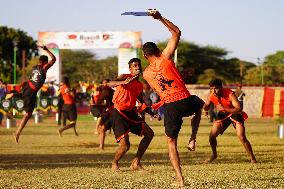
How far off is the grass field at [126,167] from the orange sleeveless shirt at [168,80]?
1211 millimetres

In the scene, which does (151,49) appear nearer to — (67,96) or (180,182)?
(180,182)

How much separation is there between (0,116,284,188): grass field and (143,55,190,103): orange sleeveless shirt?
1211mm

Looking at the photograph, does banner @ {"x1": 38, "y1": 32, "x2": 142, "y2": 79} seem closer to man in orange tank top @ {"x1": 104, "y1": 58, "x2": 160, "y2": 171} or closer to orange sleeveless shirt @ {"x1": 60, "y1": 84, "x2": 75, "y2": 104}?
orange sleeveless shirt @ {"x1": 60, "y1": 84, "x2": 75, "y2": 104}

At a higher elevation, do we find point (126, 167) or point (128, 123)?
point (128, 123)

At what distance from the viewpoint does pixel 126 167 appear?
13656mm

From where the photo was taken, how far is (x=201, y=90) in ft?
177

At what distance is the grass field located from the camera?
33.6 ft

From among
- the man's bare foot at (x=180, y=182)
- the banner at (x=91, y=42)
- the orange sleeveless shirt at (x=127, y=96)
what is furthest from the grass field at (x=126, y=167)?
the banner at (x=91, y=42)

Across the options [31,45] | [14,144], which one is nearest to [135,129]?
[14,144]

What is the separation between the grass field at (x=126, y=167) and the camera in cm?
1024

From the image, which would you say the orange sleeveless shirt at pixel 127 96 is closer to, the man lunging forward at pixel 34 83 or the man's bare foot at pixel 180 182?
the man's bare foot at pixel 180 182

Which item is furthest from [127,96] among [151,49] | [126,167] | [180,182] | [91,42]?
[91,42]

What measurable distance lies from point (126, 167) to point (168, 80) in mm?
4129

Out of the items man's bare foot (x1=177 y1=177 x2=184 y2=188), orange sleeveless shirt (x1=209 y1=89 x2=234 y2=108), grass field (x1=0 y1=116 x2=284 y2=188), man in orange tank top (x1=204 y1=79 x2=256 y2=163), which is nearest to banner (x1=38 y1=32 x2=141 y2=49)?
grass field (x1=0 y1=116 x2=284 y2=188)
